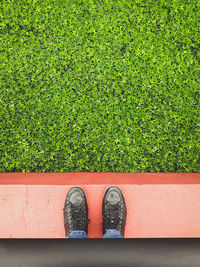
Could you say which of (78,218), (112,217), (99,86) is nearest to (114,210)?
(112,217)

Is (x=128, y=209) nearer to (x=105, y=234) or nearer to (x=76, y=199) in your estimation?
(x=105, y=234)

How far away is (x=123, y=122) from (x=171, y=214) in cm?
103

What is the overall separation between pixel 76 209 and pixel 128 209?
1.52 feet

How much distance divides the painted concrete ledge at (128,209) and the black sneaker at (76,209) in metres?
0.05

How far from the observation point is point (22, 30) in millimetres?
2553

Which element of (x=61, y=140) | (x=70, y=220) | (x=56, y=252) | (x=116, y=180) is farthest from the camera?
(x=61, y=140)

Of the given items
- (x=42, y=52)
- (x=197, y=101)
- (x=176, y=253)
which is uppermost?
(x=42, y=52)

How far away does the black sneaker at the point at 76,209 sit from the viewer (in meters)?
2.00

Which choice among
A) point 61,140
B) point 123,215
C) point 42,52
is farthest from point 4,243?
point 42,52

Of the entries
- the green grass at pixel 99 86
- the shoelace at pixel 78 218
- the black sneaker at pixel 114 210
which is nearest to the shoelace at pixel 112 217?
the black sneaker at pixel 114 210

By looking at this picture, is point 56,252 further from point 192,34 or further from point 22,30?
point 192,34

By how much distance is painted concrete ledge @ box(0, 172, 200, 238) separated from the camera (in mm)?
1975

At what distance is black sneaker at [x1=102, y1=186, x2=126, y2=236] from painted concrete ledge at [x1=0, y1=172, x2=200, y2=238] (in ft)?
0.15

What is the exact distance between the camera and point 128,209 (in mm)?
2025
